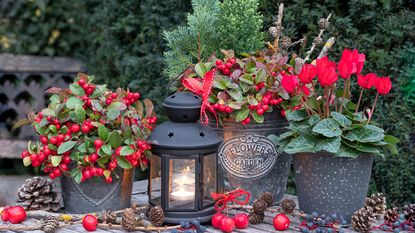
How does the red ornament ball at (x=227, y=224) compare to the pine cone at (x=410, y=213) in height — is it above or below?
below

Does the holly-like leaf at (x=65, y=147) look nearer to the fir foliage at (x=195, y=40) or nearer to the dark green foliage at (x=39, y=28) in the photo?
the fir foliage at (x=195, y=40)

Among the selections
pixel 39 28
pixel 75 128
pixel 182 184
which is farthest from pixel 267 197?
pixel 39 28

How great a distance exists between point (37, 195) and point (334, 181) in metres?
1.01

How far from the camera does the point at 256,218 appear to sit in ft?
7.32

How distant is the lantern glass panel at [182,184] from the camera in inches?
84.0

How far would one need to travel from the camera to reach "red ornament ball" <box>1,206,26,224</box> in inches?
86.7

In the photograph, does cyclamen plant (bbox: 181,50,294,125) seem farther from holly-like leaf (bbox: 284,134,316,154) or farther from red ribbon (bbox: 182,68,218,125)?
holly-like leaf (bbox: 284,134,316,154)

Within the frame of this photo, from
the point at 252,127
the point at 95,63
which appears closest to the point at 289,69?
the point at 252,127

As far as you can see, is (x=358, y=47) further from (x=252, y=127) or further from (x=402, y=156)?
(x=252, y=127)

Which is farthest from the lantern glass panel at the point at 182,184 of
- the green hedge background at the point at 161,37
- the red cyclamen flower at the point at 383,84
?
the green hedge background at the point at 161,37

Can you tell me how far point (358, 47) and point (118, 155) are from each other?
1.36m

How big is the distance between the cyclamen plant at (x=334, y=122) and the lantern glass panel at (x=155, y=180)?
1.36 ft

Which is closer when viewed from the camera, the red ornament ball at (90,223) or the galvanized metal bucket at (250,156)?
the red ornament ball at (90,223)

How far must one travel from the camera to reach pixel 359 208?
2205mm
